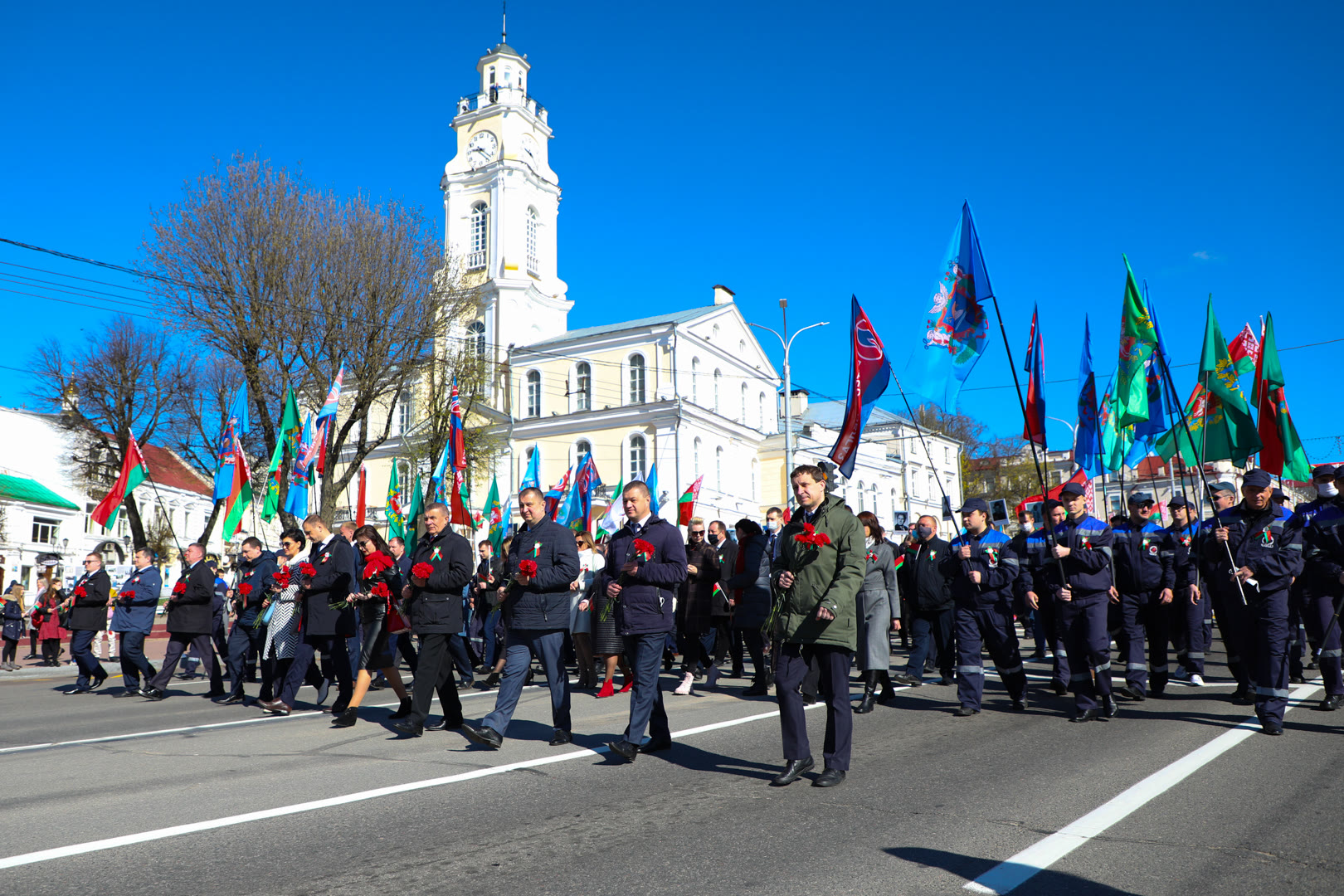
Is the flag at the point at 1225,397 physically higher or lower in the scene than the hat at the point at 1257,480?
higher

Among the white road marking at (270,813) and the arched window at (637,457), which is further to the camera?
the arched window at (637,457)

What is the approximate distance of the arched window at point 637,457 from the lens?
5272cm

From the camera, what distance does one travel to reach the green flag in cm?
1268

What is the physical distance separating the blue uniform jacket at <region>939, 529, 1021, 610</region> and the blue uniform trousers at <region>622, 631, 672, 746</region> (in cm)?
333

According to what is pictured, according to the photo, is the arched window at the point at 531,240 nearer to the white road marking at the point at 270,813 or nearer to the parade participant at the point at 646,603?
the parade participant at the point at 646,603

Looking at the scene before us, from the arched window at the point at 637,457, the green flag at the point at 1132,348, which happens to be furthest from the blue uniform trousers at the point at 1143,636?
the arched window at the point at 637,457

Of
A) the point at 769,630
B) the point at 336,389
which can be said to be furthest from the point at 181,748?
the point at 336,389

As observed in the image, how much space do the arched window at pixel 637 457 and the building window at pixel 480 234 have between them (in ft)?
47.0

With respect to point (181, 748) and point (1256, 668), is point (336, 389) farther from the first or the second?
point (1256, 668)

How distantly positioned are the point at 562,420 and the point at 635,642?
157ft

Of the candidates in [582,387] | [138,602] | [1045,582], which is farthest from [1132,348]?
[582,387]

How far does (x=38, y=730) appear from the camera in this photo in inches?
377

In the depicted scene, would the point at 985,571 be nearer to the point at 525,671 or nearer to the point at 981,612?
the point at 981,612

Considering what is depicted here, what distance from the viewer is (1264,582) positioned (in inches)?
318
